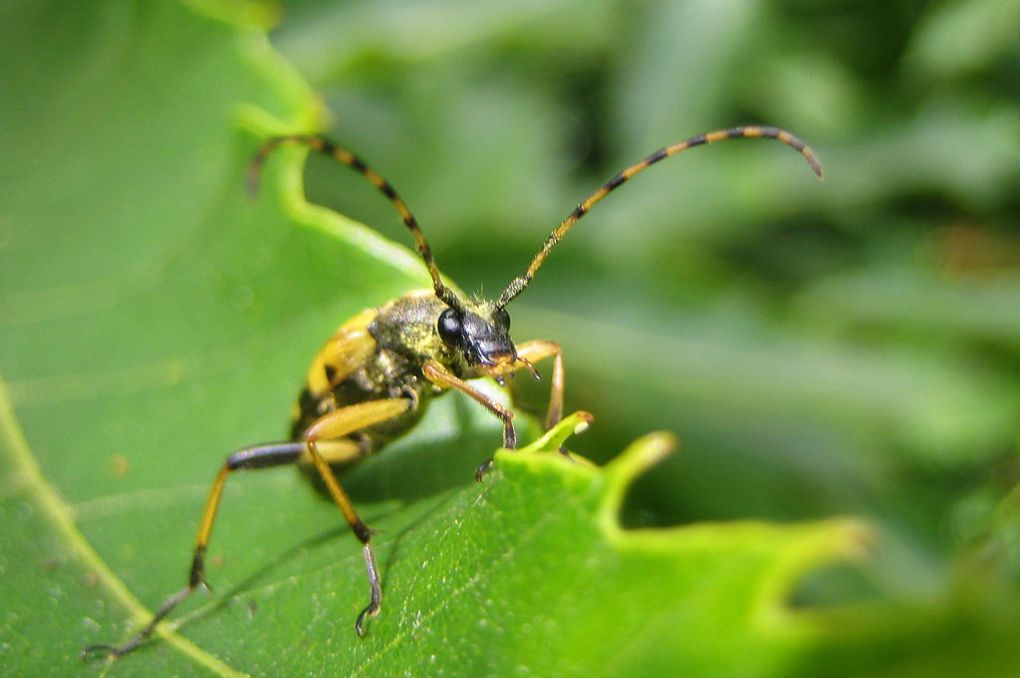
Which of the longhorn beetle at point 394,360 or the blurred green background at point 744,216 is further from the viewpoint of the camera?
the blurred green background at point 744,216

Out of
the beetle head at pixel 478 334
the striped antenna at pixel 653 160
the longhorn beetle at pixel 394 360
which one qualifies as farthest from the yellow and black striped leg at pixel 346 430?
the striped antenna at pixel 653 160

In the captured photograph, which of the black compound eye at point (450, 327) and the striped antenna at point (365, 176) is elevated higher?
the striped antenna at point (365, 176)

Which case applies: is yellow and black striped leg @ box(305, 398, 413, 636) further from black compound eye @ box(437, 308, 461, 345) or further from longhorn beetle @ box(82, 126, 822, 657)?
black compound eye @ box(437, 308, 461, 345)

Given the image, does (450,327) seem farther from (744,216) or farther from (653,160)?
(744,216)

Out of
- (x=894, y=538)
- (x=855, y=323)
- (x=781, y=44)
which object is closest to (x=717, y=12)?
(x=781, y=44)

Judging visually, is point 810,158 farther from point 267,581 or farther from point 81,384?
point 81,384

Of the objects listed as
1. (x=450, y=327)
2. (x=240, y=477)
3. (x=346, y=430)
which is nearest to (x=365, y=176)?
(x=450, y=327)

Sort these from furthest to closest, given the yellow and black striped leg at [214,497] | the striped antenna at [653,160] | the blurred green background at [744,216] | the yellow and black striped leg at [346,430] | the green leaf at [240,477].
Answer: the blurred green background at [744,216]
the striped antenna at [653,160]
the yellow and black striped leg at [346,430]
the yellow and black striped leg at [214,497]
the green leaf at [240,477]

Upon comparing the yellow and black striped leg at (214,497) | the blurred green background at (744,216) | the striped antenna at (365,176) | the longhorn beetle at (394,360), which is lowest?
the yellow and black striped leg at (214,497)

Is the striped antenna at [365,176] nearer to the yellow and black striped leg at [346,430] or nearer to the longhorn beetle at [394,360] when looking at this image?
the longhorn beetle at [394,360]
